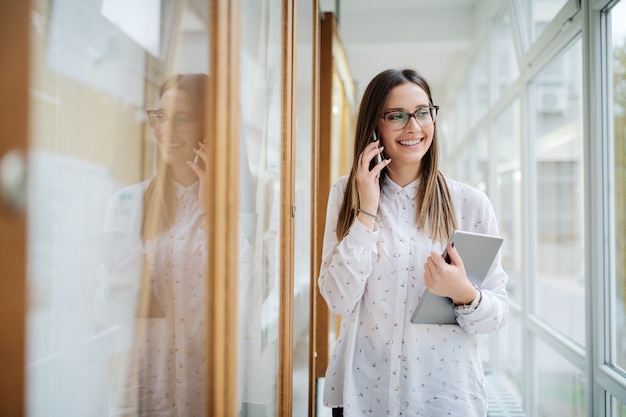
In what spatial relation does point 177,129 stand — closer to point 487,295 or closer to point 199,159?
point 199,159

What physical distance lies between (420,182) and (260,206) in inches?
20.8

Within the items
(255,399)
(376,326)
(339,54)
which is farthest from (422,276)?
(339,54)

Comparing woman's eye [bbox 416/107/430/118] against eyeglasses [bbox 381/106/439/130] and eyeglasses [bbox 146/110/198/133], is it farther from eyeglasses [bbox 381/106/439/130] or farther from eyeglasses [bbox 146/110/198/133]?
eyeglasses [bbox 146/110/198/133]

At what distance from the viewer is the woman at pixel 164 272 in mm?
700

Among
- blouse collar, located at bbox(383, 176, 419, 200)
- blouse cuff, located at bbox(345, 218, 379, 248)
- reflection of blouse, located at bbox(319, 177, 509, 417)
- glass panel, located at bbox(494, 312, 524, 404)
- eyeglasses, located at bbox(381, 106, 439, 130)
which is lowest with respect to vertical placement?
glass panel, located at bbox(494, 312, 524, 404)

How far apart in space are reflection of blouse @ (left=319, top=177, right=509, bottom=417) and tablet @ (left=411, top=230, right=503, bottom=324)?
0.11ft

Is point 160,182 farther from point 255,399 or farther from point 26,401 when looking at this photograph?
point 255,399

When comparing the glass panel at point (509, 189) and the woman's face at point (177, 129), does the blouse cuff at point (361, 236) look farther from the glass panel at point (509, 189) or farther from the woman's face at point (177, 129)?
the glass panel at point (509, 189)

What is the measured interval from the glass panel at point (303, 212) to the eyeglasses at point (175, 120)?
3.04 ft

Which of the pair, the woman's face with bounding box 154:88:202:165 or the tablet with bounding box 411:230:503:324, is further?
the tablet with bounding box 411:230:503:324

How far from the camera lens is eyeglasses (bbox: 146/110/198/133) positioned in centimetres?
72

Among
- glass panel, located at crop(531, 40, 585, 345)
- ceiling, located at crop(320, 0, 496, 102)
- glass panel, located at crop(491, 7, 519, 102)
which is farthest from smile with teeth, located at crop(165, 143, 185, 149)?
ceiling, located at crop(320, 0, 496, 102)

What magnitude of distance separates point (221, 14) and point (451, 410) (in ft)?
3.69

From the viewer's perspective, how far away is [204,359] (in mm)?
787
